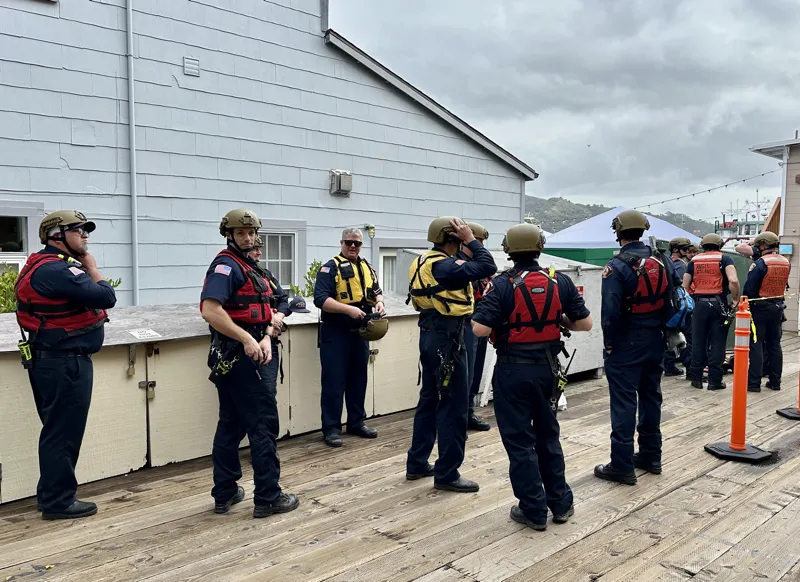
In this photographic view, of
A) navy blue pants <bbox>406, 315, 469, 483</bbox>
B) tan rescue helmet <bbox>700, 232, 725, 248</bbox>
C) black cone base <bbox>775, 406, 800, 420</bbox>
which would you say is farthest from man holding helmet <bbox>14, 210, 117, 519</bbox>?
tan rescue helmet <bbox>700, 232, 725, 248</bbox>

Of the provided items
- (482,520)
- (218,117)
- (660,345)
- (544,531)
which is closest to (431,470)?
(482,520)

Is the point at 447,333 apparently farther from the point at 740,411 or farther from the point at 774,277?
the point at 774,277

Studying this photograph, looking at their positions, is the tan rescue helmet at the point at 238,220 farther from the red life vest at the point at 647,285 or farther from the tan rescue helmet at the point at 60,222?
the red life vest at the point at 647,285

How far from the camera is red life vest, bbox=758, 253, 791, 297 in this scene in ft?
24.2

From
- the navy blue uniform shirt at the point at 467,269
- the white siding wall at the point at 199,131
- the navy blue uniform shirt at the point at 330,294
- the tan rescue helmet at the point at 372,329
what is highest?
the white siding wall at the point at 199,131

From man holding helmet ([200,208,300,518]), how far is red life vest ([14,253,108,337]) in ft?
2.74

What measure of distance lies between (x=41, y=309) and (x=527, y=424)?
2980 millimetres

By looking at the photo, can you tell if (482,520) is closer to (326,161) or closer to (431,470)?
(431,470)

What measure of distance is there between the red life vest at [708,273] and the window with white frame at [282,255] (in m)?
5.21

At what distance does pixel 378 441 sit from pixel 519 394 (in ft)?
7.07

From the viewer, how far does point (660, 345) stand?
445 centimetres

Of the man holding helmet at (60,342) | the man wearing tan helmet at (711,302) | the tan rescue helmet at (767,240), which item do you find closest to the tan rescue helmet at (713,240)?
the man wearing tan helmet at (711,302)

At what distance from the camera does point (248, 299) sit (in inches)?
147

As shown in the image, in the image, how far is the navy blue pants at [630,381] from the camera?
4.39 metres
